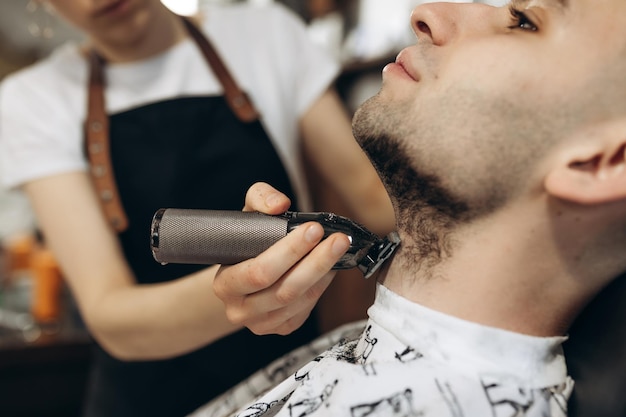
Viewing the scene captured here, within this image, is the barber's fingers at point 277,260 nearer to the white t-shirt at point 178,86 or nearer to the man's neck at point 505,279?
the man's neck at point 505,279

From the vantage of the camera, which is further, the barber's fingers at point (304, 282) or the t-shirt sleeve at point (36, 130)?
the t-shirt sleeve at point (36, 130)

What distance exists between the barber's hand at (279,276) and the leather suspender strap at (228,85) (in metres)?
0.64

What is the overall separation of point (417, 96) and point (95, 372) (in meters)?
1.25

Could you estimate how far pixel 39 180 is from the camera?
1.44m

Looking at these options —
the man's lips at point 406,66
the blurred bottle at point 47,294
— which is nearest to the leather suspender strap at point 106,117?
the man's lips at point 406,66

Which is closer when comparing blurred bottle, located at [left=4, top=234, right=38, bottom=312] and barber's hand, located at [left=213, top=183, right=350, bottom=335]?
barber's hand, located at [left=213, top=183, right=350, bottom=335]

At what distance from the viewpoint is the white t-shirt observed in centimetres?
149

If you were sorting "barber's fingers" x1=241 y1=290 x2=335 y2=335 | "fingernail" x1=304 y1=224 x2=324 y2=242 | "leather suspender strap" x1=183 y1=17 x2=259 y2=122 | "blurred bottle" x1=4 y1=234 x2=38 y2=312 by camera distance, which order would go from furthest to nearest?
"blurred bottle" x1=4 y1=234 x2=38 y2=312 → "leather suspender strap" x1=183 y1=17 x2=259 y2=122 → "barber's fingers" x1=241 y1=290 x2=335 y2=335 → "fingernail" x1=304 y1=224 x2=324 y2=242

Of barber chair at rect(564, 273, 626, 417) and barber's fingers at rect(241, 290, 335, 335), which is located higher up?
barber's fingers at rect(241, 290, 335, 335)

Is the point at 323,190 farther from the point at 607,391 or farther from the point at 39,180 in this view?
the point at 607,391

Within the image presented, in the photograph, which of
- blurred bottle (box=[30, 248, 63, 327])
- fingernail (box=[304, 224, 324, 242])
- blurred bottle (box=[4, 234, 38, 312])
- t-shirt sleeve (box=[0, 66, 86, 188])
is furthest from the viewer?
blurred bottle (box=[4, 234, 38, 312])

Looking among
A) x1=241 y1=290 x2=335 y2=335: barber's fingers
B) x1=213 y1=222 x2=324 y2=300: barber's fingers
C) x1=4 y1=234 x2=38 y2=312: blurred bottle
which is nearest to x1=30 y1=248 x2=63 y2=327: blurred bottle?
x1=4 y1=234 x2=38 y2=312: blurred bottle

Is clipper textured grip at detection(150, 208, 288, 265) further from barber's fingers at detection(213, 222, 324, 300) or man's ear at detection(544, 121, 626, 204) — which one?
man's ear at detection(544, 121, 626, 204)

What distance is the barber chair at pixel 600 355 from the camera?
2.87 ft
